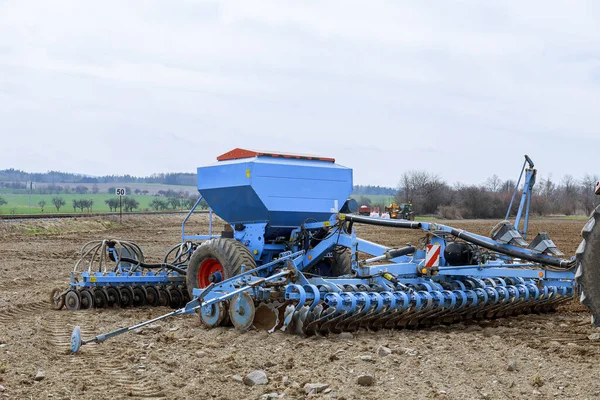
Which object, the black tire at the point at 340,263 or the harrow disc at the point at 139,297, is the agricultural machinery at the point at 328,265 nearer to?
the black tire at the point at 340,263

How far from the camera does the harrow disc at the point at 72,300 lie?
1144 cm

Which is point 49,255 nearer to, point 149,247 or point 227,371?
point 149,247

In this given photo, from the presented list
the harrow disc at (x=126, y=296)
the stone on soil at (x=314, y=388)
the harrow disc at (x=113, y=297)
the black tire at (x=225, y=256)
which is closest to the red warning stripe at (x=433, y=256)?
the black tire at (x=225, y=256)

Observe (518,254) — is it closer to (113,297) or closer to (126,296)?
(126,296)

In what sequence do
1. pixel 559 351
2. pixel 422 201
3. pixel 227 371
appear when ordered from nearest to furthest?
pixel 227 371, pixel 559 351, pixel 422 201

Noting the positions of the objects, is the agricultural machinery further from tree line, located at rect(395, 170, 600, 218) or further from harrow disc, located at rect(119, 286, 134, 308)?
tree line, located at rect(395, 170, 600, 218)

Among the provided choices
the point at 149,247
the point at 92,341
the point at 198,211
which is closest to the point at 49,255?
the point at 149,247

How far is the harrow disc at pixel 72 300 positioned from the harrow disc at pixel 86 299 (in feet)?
0.27

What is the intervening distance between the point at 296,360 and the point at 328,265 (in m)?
4.83

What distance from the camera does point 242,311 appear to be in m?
9.04

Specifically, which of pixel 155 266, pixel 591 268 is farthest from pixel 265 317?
pixel 591 268

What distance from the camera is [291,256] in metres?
10.7

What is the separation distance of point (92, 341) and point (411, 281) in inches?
157

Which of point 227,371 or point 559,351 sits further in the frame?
point 559,351
